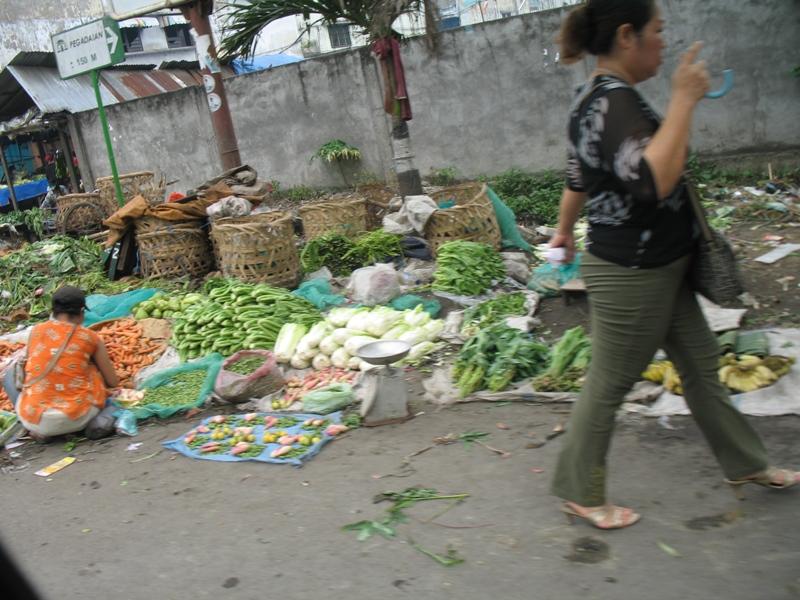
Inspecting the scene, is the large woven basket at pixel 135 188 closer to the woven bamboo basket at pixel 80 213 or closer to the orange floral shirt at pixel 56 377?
the woven bamboo basket at pixel 80 213

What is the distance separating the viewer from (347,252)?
7.33 meters

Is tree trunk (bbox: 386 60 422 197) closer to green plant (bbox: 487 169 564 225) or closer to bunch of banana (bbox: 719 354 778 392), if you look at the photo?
green plant (bbox: 487 169 564 225)

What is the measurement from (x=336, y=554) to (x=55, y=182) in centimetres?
1545

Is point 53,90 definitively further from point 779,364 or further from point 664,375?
point 779,364

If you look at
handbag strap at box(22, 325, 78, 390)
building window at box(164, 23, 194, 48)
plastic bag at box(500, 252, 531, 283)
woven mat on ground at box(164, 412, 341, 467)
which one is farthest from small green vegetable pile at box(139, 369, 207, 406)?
building window at box(164, 23, 194, 48)

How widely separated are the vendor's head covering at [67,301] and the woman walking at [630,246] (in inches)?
135

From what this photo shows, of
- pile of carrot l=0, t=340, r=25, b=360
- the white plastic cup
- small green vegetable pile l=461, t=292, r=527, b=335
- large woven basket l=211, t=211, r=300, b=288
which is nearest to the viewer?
the white plastic cup

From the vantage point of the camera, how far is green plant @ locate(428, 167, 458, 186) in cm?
1114

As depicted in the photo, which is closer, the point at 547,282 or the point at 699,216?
the point at 699,216

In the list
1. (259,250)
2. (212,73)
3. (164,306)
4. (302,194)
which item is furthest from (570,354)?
Result: (302,194)

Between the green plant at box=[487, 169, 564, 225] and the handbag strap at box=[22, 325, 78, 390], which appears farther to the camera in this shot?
the green plant at box=[487, 169, 564, 225]

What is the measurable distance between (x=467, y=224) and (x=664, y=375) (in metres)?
3.28

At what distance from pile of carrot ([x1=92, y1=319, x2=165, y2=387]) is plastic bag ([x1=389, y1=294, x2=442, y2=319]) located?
209 centimetres

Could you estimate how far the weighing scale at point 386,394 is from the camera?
409cm
